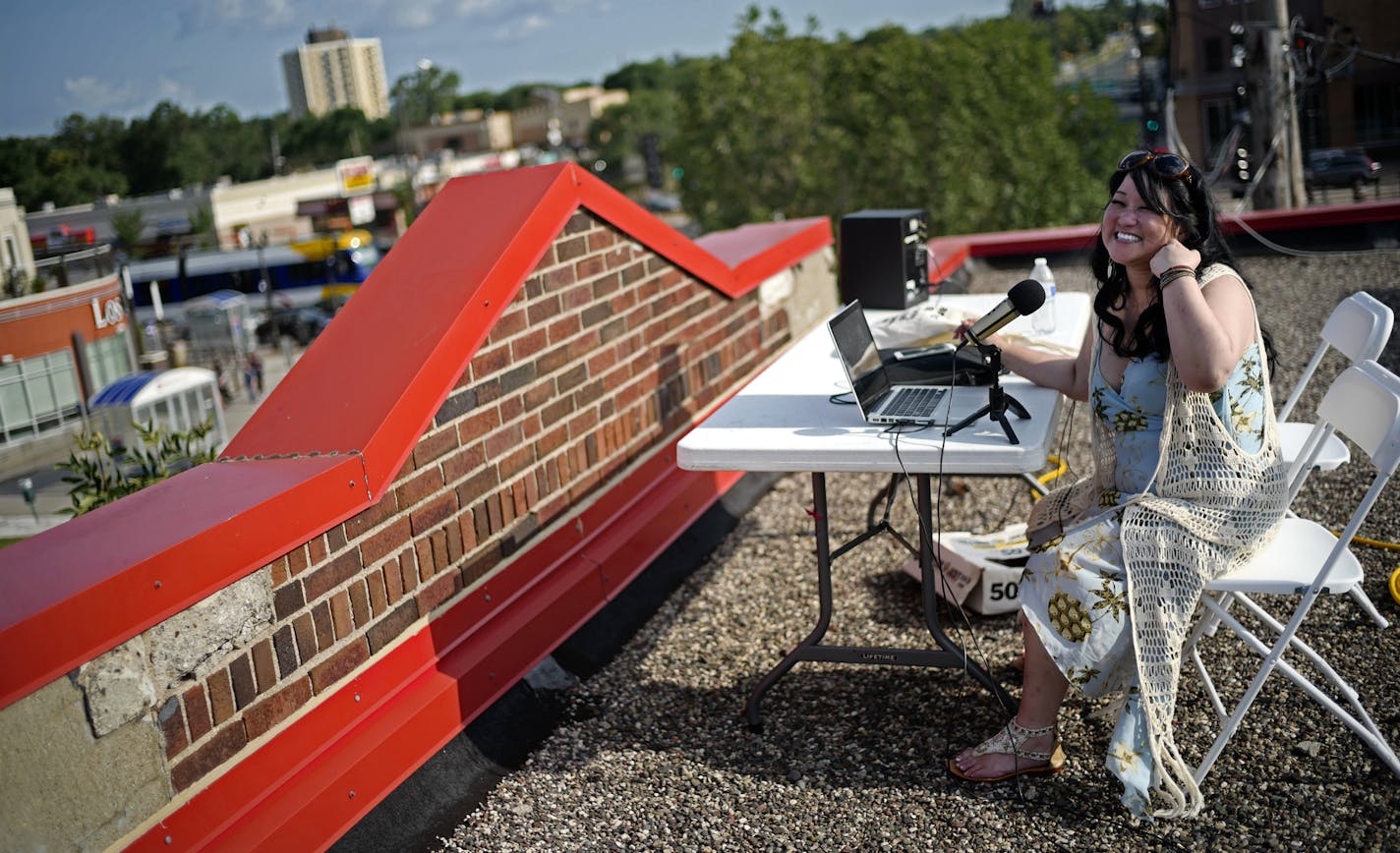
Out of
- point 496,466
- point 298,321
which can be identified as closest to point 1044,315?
point 496,466

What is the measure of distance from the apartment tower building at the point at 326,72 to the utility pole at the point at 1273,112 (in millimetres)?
182483

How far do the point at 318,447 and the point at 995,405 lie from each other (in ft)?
5.40

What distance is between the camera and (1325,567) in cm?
258

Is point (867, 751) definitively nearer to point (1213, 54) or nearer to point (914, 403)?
point (914, 403)

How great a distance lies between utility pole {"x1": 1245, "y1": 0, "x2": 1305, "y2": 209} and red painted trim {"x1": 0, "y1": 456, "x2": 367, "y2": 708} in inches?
570

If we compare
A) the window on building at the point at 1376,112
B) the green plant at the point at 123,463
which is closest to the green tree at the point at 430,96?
the window on building at the point at 1376,112

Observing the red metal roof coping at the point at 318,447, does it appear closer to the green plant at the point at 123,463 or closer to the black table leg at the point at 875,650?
the black table leg at the point at 875,650

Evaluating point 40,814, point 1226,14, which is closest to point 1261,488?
point 40,814

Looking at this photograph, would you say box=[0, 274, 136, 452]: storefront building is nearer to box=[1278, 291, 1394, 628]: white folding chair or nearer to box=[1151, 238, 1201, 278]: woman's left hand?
box=[1278, 291, 1394, 628]: white folding chair

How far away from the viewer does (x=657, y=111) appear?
379 ft

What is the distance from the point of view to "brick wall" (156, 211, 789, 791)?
2596mm

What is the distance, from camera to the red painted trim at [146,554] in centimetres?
206

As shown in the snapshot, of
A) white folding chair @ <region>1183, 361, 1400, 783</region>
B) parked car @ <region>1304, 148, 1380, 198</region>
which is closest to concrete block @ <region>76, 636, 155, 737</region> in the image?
white folding chair @ <region>1183, 361, 1400, 783</region>

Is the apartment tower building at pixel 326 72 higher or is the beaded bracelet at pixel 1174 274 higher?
the apartment tower building at pixel 326 72
